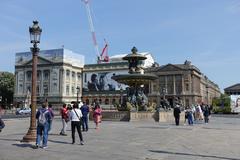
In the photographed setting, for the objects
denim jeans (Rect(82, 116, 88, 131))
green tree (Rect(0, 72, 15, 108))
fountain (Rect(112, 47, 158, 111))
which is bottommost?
denim jeans (Rect(82, 116, 88, 131))

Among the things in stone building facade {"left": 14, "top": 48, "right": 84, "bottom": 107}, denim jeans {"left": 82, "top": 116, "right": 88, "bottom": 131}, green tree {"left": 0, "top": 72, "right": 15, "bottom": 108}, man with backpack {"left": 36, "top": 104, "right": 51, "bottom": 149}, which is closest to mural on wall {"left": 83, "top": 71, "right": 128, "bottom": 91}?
stone building facade {"left": 14, "top": 48, "right": 84, "bottom": 107}

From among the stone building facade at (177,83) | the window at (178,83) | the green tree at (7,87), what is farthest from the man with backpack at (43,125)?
the green tree at (7,87)

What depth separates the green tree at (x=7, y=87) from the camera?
4896 inches

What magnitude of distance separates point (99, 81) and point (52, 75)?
1782 cm

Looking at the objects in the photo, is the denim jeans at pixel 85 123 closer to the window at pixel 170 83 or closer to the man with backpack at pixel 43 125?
the man with backpack at pixel 43 125

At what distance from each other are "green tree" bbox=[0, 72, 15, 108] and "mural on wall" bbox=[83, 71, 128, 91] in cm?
3054

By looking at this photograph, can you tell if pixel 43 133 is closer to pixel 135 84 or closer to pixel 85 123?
pixel 85 123

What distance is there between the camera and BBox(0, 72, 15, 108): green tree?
124m

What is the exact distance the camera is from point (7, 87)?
127 meters

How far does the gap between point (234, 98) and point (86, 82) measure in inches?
2801

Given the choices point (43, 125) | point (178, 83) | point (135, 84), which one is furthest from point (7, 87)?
point (43, 125)

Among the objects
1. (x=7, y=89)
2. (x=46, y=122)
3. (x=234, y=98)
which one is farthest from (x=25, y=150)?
(x=7, y=89)

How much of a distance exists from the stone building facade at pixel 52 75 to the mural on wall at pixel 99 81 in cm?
586

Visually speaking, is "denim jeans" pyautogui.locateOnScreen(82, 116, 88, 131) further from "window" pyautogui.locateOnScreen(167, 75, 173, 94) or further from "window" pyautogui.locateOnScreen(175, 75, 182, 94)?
"window" pyautogui.locateOnScreen(167, 75, 173, 94)
